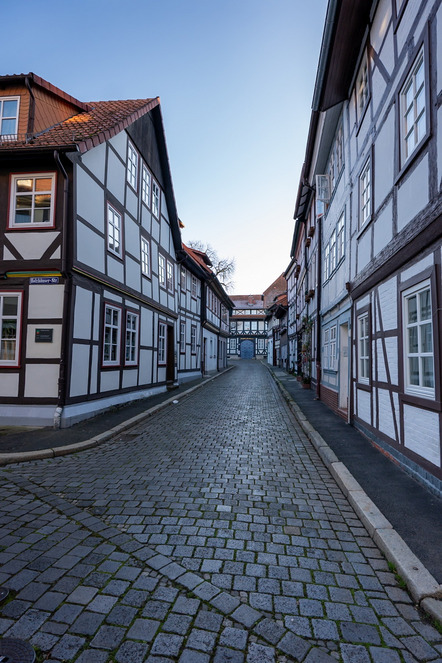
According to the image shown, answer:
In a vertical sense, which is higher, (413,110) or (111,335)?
(413,110)

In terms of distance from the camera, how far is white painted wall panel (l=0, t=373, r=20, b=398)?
8141 millimetres

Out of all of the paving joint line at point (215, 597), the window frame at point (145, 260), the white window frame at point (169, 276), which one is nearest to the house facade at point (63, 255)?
the window frame at point (145, 260)

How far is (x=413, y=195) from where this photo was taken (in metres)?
4.98

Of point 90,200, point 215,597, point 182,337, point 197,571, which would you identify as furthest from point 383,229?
point 182,337

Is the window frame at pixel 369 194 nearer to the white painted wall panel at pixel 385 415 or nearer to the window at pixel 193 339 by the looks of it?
the white painted wall panel at pixel 385 415

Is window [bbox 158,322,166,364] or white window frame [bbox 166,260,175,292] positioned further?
white window frame [bbox 166,260,175,292]

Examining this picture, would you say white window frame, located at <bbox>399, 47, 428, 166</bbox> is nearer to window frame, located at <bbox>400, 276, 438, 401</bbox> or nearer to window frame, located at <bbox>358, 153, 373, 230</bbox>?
window frame, located at <bbox>358, 153, 373, 230</bbox>

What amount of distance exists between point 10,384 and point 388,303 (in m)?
7.73

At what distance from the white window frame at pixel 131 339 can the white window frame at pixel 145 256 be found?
182 cm

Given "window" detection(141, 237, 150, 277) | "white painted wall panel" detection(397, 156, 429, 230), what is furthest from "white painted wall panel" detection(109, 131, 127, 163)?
"white painted wall panel" detection(397, 156, 429, 230)

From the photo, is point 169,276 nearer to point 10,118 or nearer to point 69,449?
point 10,118

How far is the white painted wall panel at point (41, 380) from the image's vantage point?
805cm

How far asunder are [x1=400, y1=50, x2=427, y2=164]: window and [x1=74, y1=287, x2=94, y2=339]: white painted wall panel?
6.82 meters

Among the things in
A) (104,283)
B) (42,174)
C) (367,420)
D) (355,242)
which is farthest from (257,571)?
(42,174)
